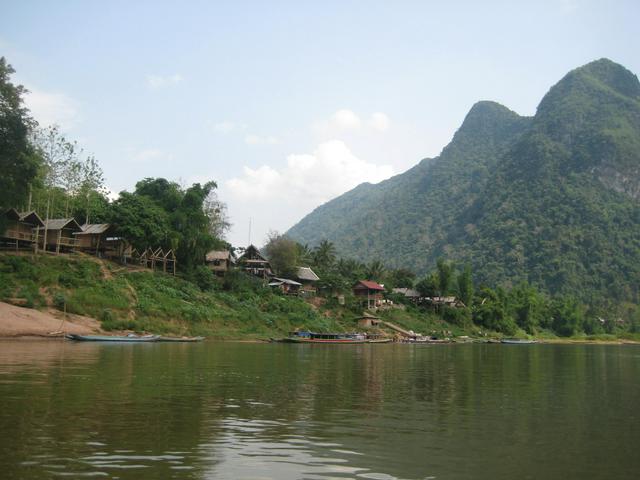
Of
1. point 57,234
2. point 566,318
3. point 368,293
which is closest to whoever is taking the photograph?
point 57,234

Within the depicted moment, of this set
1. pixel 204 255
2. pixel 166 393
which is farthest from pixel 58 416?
pixel 204 255

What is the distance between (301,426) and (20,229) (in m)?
51.5

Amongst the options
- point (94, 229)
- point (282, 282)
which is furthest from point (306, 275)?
point (94, 229)

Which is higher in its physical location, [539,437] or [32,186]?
[32,186]

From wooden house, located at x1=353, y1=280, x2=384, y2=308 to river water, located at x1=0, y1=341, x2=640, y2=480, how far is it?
63090mm

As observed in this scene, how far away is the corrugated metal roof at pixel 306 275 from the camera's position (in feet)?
290

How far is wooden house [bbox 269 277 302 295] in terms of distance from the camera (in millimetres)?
80875

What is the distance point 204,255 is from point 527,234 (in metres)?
134

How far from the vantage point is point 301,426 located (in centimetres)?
1413

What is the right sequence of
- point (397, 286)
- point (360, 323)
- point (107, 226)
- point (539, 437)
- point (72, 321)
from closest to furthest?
point (539, 437), point (72, 321), point (107, 226), point (360, 323), point (397, 286)

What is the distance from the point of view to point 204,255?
72625 millimetres

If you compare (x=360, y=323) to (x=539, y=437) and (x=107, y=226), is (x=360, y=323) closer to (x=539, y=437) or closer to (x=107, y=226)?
(x=107, y=226)

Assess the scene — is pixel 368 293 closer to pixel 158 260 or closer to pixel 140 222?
pixel 158 260

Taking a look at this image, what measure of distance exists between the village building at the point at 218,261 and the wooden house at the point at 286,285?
693 cm
